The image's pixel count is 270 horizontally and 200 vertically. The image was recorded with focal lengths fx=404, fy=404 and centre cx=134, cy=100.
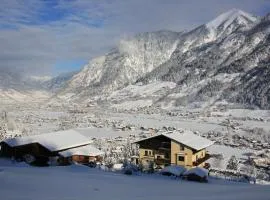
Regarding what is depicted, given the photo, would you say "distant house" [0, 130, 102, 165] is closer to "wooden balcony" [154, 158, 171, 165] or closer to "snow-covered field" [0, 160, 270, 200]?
"wooden balcony" [154, 158, 171, 165]

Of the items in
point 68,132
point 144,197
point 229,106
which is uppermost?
point 229,106

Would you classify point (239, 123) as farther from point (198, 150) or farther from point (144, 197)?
point (144, 197)

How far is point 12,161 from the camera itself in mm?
39312

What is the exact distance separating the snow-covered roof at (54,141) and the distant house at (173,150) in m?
7.07

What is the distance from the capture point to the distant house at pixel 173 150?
4284 cm

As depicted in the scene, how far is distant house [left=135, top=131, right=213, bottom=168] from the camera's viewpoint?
42.8 m

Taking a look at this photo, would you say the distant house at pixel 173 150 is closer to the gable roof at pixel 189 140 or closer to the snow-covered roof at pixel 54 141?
the gable roof at pixel 189 140

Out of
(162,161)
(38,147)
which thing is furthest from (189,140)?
(38,147)

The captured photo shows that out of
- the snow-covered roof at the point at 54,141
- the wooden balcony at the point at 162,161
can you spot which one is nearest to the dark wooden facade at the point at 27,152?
the snow-covered roof at the point at 54,141

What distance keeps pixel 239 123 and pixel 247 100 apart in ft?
143

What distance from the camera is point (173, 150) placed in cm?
4325

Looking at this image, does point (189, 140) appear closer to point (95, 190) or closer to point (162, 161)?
point (162, 161)

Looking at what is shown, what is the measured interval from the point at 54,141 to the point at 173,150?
1272cm

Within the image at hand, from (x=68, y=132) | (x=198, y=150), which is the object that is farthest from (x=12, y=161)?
(x=198, y=150)
